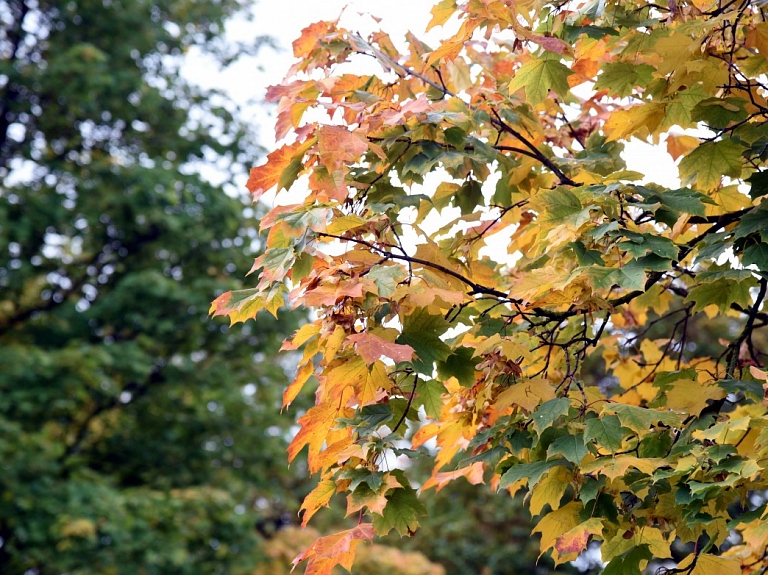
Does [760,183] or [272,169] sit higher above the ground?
[272,169]

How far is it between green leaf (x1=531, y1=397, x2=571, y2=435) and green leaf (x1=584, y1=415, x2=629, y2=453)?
72 mm

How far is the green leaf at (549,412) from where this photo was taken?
6.31ft

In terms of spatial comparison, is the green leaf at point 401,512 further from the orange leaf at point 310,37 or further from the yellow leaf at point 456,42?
the orange leaf at point 310,37

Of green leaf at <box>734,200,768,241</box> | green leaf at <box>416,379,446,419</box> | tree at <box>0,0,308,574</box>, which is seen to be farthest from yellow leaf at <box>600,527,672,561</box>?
tree at <box>0,0,308,574</box>

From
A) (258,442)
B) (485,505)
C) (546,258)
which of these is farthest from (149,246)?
(546,258)

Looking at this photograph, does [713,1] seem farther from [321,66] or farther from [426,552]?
[426,552]

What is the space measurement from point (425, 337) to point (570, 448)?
→ 0.44 m

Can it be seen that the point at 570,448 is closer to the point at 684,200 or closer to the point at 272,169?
the point at 684,200

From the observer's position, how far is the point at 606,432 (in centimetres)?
191

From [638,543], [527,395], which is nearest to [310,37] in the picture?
[527,395]

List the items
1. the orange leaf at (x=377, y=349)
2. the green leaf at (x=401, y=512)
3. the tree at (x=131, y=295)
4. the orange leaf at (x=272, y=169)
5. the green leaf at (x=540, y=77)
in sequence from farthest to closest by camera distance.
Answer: the tree at (x=131, y=295)
the green leaf at (x=540, y=77)
the orange leaf at (x=272, y=169)
the green leaf at (x=401, y=512)
the orange leaf at (x=377, y=349)

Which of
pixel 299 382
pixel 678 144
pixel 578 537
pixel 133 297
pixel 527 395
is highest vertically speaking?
pixel 133 297

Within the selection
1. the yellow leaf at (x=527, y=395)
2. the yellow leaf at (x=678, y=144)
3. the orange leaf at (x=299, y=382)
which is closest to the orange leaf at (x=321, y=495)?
the orange leaf at (x=299, y=382)

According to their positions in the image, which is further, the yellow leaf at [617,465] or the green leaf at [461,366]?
the green leaf at [461,366]
